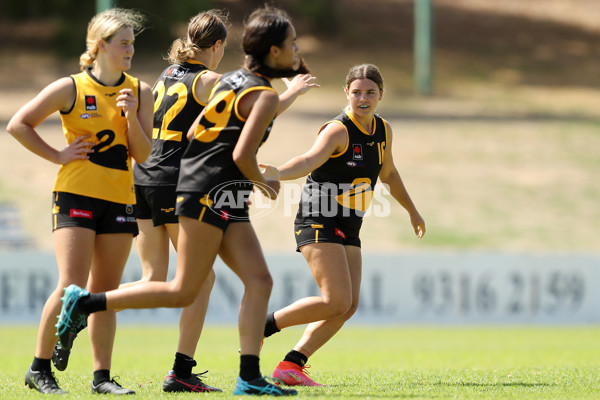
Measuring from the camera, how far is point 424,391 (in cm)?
573

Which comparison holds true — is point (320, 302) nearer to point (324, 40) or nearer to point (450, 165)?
point (450, 165)

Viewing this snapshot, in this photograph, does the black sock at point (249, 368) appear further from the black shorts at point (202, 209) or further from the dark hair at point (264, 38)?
the dark hair at point (264, 38)

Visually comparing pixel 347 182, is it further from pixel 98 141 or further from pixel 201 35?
pixel 98 141

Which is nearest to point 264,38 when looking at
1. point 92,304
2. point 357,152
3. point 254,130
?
point 254,130

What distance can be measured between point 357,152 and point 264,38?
1.51 metres

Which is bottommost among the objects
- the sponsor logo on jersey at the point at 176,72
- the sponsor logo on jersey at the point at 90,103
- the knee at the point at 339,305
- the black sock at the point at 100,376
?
the black sock at the point at 100,376

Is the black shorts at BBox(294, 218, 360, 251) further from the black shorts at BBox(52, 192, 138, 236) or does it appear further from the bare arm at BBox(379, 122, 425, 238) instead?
the black shorts at BBox(52, 192, 138, 236)

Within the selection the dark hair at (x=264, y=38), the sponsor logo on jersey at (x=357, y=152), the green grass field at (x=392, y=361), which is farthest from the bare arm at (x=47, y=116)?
the sponsor logo on jersey at (x=357, y=152)

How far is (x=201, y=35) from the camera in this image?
6023 mm

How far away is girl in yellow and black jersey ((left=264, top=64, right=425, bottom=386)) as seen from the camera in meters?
6.13

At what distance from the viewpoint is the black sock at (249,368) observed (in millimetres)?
5199

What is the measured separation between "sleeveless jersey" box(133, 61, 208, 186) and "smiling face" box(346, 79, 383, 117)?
1065 millimetres

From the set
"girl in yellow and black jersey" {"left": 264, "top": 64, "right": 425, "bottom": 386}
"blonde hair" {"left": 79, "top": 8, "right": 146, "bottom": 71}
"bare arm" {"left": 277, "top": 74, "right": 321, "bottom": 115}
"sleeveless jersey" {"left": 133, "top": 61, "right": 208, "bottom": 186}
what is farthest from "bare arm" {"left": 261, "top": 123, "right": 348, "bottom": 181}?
"blonde hair" {"left": 79, "top": 8, "right": 146, "bottom": 71}

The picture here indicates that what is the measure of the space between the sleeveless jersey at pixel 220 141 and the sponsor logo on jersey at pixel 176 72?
0.92 meters
